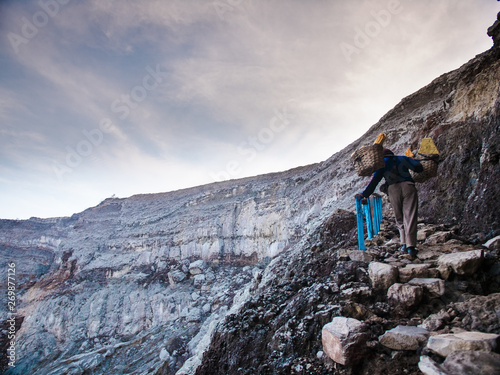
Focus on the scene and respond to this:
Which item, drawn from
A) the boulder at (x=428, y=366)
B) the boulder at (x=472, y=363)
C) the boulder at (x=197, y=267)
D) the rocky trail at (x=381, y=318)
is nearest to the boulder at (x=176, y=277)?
the boulder at (x=197, y=267)

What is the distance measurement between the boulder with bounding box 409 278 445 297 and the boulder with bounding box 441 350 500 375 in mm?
947

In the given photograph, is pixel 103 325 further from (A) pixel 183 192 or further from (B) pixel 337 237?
(B) pixel 337 237

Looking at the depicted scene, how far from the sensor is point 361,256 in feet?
11.9

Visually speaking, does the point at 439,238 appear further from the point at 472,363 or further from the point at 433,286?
the point at 472,363

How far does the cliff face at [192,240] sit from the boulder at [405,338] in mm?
2211

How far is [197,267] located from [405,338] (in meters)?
20.2

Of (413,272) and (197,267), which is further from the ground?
(413,272)

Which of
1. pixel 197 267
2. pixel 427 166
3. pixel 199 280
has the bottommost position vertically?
pixel 199 280

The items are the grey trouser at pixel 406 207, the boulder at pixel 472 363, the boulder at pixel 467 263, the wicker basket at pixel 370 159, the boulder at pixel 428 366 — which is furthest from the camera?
the wicker basket at pixel 370 159

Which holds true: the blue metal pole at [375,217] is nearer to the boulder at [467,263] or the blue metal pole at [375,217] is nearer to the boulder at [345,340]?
the boulder at [467,263]

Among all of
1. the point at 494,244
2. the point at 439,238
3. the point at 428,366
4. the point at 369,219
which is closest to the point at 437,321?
the point at 428,366

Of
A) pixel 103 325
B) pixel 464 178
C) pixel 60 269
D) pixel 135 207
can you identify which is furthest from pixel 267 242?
pixel 60 269

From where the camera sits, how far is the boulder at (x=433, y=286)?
238 cm

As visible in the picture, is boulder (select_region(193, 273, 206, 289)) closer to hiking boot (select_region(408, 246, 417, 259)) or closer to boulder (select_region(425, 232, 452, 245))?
boulder (select_region(425, 232, 452, 245))
